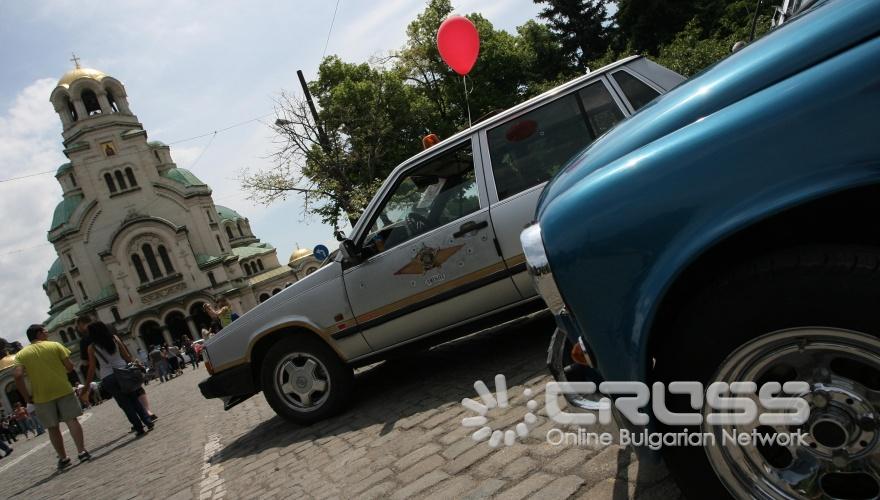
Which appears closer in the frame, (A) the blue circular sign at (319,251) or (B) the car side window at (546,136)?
(B) the car side window at (546,136)

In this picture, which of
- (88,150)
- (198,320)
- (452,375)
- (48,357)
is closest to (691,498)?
(452,375)

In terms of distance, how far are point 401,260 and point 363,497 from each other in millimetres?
1911

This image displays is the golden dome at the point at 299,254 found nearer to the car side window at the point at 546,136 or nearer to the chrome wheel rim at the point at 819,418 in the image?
the car side window at the point at 546,136

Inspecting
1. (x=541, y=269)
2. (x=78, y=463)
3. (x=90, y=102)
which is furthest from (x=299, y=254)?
(x=541, y=269)

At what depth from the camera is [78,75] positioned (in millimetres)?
45219

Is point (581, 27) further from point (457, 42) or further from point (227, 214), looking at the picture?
point (227, 214)

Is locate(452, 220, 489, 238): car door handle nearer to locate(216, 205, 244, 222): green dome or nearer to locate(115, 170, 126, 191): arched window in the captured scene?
locate(115, 170, 126, 191): arched window

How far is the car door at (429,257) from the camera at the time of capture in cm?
424

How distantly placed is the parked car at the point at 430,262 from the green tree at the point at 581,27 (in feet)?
114

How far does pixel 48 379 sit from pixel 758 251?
8238 millimetres

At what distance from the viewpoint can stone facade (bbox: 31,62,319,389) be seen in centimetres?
4431

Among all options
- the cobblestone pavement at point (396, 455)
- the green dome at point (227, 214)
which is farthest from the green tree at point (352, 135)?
the green dome at point (227, 214)

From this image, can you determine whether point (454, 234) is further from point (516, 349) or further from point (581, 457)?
point (581, 457)

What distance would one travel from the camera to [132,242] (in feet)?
147
